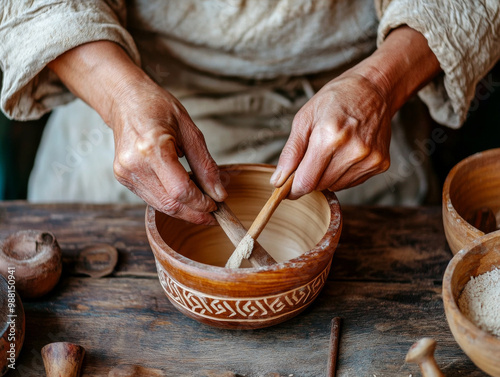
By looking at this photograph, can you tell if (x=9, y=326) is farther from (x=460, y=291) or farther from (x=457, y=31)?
(x=457, y=31)

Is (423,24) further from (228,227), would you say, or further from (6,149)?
(6,149)

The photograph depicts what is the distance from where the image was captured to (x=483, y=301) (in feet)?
2.74

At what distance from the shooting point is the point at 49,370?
0.88 meters

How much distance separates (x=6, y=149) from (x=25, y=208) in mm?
847

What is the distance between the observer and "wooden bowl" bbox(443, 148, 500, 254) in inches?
41.5

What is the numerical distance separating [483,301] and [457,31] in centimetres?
61

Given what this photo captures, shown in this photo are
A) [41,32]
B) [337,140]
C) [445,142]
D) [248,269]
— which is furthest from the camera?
[445,142]

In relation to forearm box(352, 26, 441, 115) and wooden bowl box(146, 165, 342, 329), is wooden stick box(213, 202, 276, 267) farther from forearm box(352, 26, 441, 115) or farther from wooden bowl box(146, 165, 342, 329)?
forearm box(352, 26, 441, 115)

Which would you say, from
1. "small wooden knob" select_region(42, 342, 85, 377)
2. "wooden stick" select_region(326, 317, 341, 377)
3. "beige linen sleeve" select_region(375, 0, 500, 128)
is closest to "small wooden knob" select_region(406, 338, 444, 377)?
"wooden stick" select_region(326, 317, 341, 377)

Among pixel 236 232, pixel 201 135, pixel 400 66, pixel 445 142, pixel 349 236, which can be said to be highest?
pixel 400 66

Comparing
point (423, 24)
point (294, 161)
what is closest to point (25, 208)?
point (294, 161)

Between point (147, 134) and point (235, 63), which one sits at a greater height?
point (147, 134)

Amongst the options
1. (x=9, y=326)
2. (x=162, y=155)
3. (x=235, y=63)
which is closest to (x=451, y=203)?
(x=162, y=155)

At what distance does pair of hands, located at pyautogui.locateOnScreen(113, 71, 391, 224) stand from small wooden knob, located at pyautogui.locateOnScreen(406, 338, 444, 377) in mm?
353
